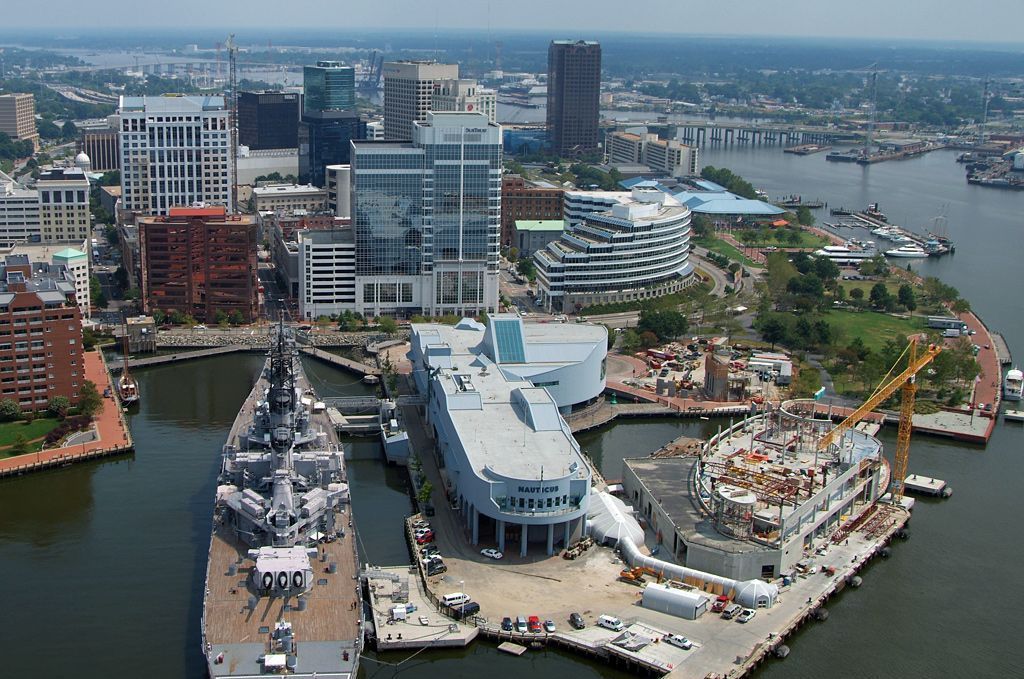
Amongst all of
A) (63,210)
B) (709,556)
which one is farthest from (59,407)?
(63,210)

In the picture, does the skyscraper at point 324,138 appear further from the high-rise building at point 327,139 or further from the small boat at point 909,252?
the small boat at point 909,252

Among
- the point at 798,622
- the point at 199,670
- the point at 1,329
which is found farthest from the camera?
the point at 1,329

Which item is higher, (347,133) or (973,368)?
(347,133)

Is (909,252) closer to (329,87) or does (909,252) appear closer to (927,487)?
(927,487)

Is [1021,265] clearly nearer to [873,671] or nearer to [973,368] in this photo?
[973,368]

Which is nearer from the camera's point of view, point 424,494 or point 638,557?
point 638,557

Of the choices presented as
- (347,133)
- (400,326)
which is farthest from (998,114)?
(400,326)

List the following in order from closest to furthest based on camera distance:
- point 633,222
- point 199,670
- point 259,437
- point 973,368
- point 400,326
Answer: point 199,670
point 259,437
point 973,368
point 400,326
point 633,222

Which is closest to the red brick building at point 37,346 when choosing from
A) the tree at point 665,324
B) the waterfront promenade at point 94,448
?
the waterfront promenade at point 94,448
